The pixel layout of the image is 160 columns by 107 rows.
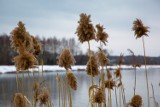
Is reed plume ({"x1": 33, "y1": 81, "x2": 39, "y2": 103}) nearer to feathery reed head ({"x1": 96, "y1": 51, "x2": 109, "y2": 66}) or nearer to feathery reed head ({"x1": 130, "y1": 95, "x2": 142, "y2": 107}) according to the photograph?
feathery reed head ({"x1": 96, "y1": 51, "x2": 109, "y2": 66})

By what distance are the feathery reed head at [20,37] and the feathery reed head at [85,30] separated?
23.5 inches

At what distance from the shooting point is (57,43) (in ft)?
210

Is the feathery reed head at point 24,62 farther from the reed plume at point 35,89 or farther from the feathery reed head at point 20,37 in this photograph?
the reed plume at point 35,89

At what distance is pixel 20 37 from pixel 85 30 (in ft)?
2.31

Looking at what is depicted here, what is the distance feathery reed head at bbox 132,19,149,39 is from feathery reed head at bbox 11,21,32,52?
4.89 ft

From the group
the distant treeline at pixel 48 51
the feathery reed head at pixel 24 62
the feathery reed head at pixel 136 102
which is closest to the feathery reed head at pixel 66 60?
the feathery reed head at pixel 24 62

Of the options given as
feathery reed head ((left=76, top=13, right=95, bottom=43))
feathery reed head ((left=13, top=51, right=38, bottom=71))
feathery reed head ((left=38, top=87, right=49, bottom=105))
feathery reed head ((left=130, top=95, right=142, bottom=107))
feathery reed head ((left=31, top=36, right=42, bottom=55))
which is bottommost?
feathery reed head ((left=130, top=95, right=142, bottom=107))

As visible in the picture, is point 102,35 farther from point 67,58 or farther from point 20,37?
point 20,37

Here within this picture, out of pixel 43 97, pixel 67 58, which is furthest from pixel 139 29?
pixel 43 97

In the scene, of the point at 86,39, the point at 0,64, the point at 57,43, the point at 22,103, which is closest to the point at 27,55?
the point at 22,103

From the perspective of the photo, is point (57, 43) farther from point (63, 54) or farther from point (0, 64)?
point (63, 54)

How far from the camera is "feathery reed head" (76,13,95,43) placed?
9.11ft

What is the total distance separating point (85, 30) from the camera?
9.07 feet

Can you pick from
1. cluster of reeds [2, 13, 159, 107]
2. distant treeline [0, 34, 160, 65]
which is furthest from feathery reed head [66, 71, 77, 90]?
distant treeline [0, 34, 160, 65]
